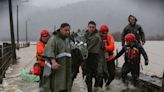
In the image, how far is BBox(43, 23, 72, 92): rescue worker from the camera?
5609 millimetres

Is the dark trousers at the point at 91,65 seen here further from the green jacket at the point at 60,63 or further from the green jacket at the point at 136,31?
the green jacket at the point at 60,63

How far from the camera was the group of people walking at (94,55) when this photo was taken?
5.68 meters

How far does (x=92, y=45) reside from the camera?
25.4ft

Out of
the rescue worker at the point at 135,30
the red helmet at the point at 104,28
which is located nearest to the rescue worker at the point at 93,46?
the red helmet at the point at 104,28

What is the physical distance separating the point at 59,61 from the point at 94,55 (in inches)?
87.6

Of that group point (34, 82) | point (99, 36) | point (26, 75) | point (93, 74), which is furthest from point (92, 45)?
point (26, 75)

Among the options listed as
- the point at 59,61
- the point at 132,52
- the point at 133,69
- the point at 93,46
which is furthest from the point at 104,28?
the point at 59,61

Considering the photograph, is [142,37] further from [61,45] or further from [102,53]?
[61,45]

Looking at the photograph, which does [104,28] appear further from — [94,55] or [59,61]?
[59,61]

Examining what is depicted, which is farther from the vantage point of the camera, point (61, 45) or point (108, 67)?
point (108, 67)

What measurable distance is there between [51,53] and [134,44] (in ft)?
10.2

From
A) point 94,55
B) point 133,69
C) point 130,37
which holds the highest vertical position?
point 130,37

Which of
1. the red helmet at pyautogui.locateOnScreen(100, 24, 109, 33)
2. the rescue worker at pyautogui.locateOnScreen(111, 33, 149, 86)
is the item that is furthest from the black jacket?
the red helmet at pyautogui.locateOnScreen(100, 24, 109, 33)

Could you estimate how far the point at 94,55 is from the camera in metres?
7.81
